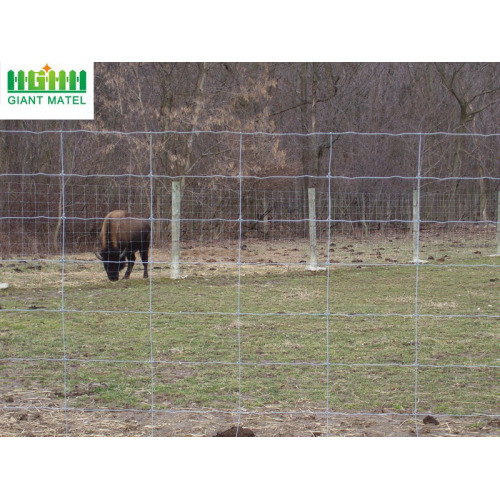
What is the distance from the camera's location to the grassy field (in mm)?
3859

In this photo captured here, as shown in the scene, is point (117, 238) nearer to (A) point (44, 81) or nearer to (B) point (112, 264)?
(B) point (112, 264)

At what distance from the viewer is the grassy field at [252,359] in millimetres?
3859

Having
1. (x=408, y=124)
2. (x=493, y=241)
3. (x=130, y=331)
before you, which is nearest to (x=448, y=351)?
(x=130, y=331)

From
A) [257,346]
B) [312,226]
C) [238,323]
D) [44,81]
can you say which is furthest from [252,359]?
[312,226]

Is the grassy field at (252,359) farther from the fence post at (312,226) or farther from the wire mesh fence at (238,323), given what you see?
the fence post at (312,226)

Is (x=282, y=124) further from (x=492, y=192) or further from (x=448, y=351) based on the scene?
(x=448, y=351)

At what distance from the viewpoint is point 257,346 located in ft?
19.1

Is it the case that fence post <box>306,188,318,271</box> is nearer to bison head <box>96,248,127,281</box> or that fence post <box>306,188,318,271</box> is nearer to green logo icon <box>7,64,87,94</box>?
bison head <box>96,248,127,281</box>

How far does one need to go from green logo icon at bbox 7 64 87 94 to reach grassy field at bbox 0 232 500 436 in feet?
6.17

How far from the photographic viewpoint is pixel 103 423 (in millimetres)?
3805

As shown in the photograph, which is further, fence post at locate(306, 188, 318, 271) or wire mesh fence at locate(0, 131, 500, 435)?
fence post at locate(306, 188, 318, 271)

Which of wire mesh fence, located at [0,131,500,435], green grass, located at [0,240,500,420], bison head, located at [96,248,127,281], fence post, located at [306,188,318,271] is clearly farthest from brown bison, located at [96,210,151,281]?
fence post, located at [306,188,318,271]

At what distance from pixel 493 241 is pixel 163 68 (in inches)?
369

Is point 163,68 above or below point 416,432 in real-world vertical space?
above
